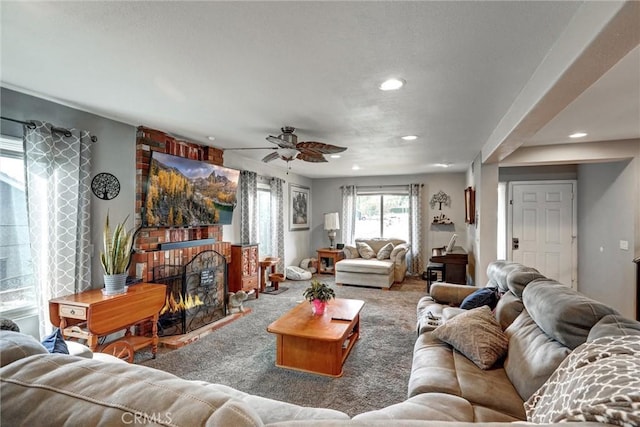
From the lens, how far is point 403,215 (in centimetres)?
703

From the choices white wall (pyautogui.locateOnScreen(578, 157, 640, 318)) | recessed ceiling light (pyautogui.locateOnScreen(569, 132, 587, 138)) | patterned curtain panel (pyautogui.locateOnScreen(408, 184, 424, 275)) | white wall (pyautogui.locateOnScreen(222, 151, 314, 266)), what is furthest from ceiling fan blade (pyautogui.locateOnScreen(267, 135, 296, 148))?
patterned curtain panel (pyautogui.locateOnScreen(408, 184, 424, 275))

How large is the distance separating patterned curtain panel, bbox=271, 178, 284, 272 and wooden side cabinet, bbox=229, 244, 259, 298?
125 cm

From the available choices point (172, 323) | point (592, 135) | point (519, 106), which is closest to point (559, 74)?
point (519, 106)

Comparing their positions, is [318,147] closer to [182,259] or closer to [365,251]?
[182,259]

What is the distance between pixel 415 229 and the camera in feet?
22.1

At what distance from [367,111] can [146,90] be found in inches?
71.5

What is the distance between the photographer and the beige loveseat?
563cm

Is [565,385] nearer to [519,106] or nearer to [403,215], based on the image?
[519,106]

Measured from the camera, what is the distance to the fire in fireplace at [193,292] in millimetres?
3430

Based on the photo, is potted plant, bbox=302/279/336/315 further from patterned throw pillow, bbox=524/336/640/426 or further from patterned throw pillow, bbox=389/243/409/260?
patterned throw pillow, bbox=389/243/409/260

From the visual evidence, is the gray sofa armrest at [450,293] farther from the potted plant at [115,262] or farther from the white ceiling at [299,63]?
the potted plant at [115,262]

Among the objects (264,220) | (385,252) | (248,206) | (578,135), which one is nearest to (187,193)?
(248,206)

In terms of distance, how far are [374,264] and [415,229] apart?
165 centimetres

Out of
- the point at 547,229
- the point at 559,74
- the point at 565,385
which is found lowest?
the point at 565,385
